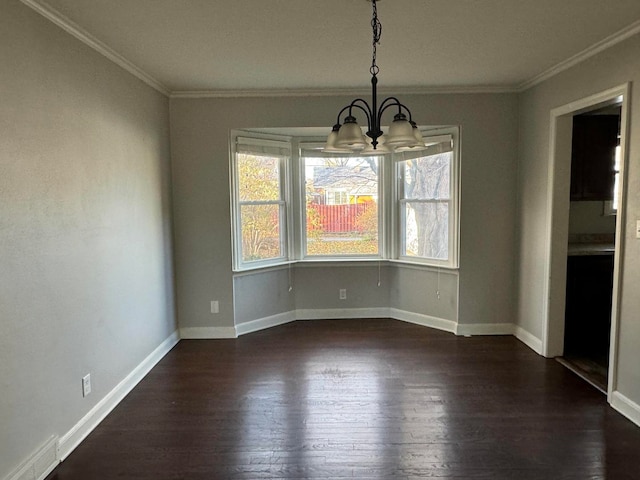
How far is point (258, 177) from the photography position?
15.2 feet

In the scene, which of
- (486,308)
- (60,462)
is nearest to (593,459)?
(486,308)

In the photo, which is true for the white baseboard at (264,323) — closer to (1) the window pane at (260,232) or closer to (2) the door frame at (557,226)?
(1) the window pane at (260,232)

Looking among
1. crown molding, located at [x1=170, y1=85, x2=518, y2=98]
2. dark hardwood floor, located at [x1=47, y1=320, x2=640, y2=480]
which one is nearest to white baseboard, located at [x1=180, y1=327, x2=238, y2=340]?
dark hardwood floor, located at [x1=47, y1=320, x2=640, y2=480]

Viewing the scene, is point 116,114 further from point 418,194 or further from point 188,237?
point 418,194

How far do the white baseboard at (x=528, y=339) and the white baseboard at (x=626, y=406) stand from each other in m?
0.99

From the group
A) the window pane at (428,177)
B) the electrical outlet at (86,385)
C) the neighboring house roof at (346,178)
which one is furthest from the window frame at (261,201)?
the electrical outlet at (86,385)

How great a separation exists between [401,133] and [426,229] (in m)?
2.61

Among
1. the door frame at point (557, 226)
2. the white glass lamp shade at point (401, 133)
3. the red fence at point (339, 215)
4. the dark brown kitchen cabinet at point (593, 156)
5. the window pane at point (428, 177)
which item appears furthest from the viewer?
the red fence at point (339, 215)

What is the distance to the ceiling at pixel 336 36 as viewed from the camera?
241 centimetres

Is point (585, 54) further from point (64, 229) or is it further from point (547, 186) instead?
point (64, 229)

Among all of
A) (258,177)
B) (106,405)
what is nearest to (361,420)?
(106,405)

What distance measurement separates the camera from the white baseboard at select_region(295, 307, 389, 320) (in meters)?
5.06

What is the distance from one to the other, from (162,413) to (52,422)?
72cm

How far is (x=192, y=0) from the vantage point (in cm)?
231
